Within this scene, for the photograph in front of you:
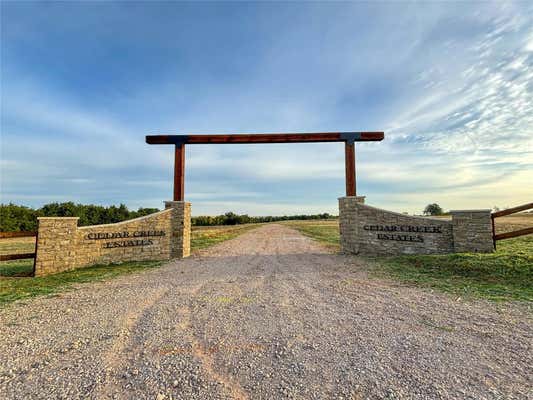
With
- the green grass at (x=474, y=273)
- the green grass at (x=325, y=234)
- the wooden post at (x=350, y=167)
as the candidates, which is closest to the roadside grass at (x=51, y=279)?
the green grass at (x=474, y=273)

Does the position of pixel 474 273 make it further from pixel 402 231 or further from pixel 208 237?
pixel 208 237

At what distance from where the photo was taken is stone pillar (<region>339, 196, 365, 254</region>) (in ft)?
35.9

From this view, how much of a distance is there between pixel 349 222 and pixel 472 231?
4.40m

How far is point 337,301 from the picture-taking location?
15.8 feet

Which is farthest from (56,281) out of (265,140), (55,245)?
(265,140)

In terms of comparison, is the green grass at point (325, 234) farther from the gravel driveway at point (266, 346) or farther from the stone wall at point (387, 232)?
the gravel driveway at point (266, 346)

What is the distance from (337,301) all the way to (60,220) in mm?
9744

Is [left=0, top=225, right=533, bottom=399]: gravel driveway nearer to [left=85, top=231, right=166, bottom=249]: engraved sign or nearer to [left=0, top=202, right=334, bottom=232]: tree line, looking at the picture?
[left=85, top=231, right=166, bottom=249]: engraved sign

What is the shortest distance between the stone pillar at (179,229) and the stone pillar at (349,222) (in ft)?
24.5

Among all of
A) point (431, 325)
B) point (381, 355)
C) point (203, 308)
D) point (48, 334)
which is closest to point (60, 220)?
point (48, 334)

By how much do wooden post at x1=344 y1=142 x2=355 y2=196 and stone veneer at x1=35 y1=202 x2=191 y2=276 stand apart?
308 inches

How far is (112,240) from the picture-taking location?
974cm

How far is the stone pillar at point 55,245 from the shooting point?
7926 mm

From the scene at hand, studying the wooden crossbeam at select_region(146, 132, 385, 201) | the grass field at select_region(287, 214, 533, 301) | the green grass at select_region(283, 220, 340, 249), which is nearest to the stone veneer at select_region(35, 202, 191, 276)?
the wooden crossbeam at select_region(146, 132, 385, 201)
